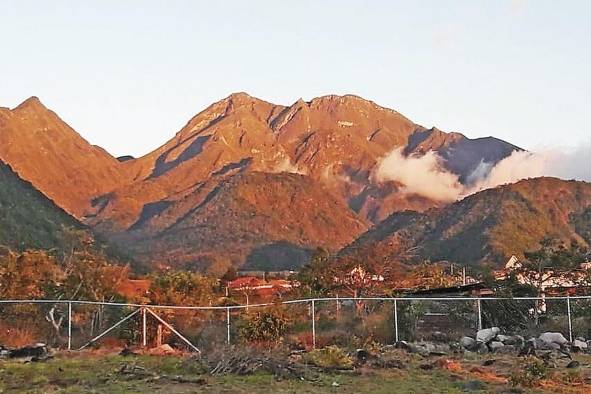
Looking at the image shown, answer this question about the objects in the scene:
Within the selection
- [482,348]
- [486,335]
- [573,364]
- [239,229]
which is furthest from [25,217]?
[239,229]

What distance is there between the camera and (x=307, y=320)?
23688mm

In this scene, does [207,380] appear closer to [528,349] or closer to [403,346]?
[403,346]

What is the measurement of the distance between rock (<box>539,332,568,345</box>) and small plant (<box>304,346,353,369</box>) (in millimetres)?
7259

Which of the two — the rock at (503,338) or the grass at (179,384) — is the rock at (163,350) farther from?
the rock at (503,338)

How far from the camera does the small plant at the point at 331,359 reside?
1612 cm

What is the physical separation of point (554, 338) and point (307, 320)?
7031 millimetres

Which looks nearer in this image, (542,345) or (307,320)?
(542,345)

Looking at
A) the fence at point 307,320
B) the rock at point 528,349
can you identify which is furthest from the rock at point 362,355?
the rock at point 528,349

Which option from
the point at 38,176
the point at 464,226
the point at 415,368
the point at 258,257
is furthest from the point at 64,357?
the point at 38,176

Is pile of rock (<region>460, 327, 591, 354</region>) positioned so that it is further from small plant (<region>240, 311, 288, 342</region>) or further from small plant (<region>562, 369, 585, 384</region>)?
small plant (<region>240, 311, 288, 342</region>)

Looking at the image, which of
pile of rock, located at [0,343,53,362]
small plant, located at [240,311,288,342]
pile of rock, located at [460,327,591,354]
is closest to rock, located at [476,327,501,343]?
pile of rock, located at [460,327,591,354]

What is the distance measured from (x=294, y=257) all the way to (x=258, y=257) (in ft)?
24.5

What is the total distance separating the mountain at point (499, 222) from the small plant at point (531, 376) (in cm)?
7424

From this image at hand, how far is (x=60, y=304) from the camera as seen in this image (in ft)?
77.0
